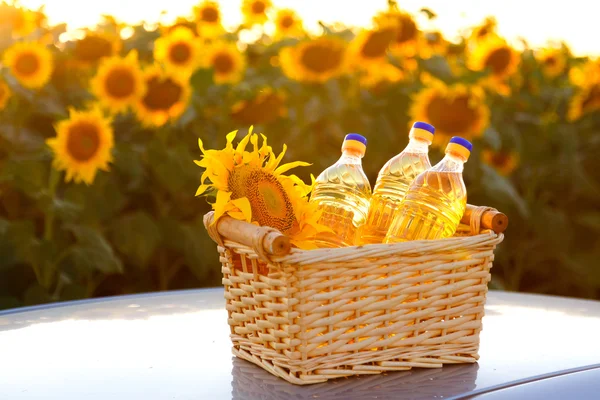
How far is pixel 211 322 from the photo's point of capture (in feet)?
5.51

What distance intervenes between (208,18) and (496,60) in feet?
4.65

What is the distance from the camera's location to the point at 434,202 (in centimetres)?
143

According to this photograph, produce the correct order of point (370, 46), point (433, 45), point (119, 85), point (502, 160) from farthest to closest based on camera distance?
point (433, 45) < point (502, 160) < point (370, 46) < point (119, 85)

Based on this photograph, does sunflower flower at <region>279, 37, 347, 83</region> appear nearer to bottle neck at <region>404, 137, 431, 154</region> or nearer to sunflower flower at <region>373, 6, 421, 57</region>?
sunflower flower at <region>373, 6, 421, 57</region>

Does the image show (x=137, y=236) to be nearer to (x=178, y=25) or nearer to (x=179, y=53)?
(x=179, y=53)

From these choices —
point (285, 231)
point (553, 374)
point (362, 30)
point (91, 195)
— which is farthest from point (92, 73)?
point (553, 374)

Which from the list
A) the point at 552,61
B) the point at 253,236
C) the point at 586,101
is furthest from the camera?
the point at 552,61

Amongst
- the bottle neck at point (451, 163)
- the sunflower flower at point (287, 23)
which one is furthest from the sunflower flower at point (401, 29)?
the bottle neck at point (451, 163)

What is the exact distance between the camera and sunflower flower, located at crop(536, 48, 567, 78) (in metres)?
5.44

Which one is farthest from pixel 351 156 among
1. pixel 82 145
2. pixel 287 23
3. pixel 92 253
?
pixel 287 23

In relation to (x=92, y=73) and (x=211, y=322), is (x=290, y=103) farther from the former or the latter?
(x=211, y=322)

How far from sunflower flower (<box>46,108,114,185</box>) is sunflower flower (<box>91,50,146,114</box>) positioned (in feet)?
1.09

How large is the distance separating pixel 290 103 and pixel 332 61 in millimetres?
270

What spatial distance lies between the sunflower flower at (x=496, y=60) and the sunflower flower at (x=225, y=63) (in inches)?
48.0
